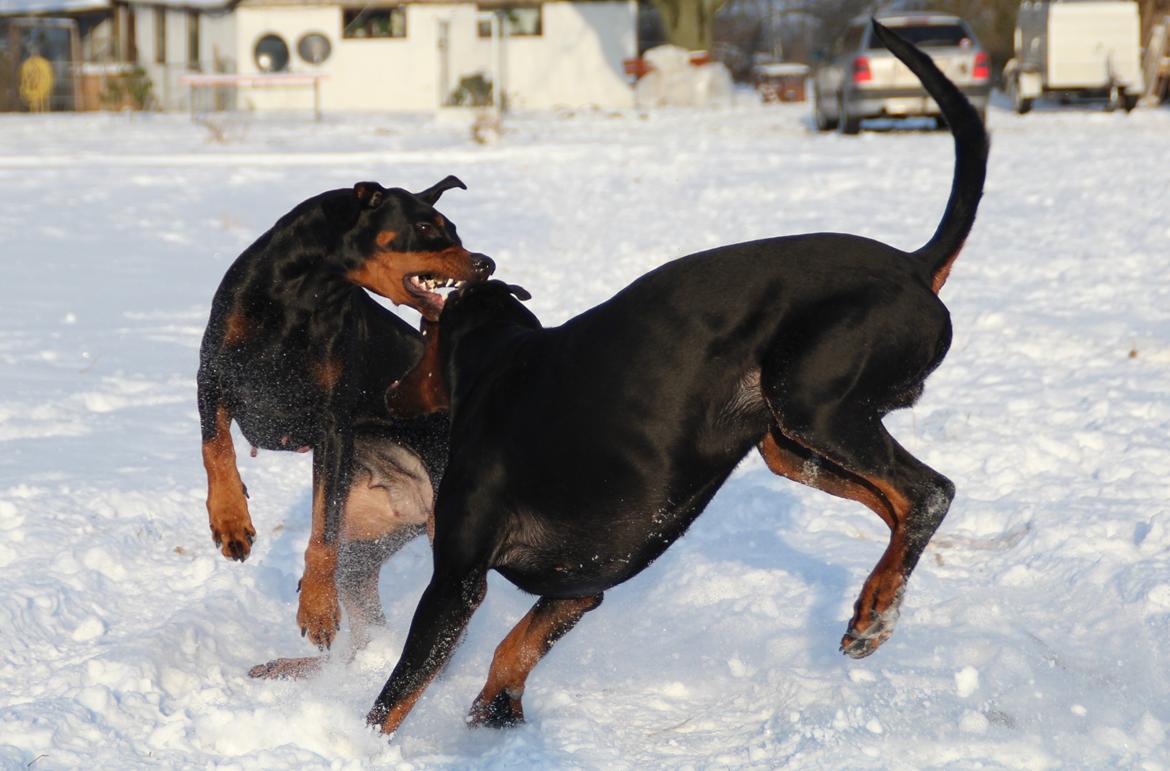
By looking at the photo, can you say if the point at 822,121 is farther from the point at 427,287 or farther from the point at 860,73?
the point at 427,287

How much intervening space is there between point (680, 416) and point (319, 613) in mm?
1462

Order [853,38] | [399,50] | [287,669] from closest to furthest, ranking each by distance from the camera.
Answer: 1. [287,669]
2. [853,38]
3. [399,50]

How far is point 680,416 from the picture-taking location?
350cm

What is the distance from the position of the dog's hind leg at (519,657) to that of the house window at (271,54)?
32.6m

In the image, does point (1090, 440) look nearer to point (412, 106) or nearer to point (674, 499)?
point (674, 499)

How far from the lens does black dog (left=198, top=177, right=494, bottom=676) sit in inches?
173

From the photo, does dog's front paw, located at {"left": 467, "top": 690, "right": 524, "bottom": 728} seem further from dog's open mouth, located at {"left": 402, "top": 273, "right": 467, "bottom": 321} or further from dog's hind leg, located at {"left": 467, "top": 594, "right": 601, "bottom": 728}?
dog's open mouth, located at {"left": 402, "top": 273, "right": 467, "bottom": 321}

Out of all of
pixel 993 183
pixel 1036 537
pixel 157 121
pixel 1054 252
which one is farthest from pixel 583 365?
pixel 157 121

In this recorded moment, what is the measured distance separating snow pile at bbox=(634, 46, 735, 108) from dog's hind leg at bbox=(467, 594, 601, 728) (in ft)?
89.7

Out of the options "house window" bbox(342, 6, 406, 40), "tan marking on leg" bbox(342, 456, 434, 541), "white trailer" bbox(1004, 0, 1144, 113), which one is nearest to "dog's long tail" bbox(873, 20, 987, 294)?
"tan marking on leg" bbox(342, 456, 434, 541)

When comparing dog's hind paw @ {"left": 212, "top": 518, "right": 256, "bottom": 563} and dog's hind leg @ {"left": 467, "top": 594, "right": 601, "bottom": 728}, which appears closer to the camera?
dog's hind leg @ {"left": 467, "top": 594, "right": 601, "bottom": 728}

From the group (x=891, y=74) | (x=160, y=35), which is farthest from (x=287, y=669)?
(x=160, y=35)

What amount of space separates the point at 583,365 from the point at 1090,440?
133 inches

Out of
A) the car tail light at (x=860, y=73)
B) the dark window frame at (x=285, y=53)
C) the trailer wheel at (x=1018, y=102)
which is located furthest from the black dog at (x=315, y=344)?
the dark window frame at (x=285, y=53)
